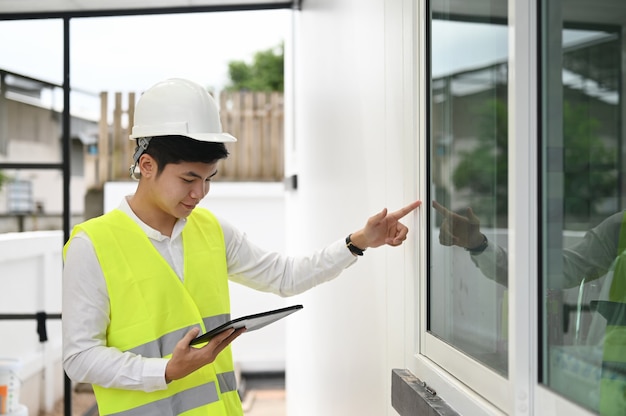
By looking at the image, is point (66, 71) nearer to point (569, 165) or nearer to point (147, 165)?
point (147, 165)

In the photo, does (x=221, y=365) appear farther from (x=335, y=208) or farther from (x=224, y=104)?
(x=224, y=104)

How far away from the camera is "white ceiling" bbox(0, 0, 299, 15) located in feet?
13.3

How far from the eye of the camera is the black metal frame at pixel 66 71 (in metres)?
4.15

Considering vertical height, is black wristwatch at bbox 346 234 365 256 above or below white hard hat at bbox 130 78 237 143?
below

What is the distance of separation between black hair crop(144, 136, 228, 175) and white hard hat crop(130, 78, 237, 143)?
0.01m

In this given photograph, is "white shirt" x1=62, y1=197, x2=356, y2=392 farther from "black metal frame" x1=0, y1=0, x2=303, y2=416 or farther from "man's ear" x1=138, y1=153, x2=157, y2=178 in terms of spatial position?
"black metal frame" x1=0, y1=0, x2=303, y2=416

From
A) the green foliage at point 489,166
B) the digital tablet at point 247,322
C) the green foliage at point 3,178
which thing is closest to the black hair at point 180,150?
the digital tablet at point 247,322

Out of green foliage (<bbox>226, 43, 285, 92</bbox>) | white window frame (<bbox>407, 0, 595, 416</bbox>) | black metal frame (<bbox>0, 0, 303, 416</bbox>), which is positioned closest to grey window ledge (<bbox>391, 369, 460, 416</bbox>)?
white window frame (<bbox>407, 0, 595, 416</bbox>)

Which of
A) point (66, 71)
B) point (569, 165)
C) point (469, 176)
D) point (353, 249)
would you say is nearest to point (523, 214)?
point (569, 165)

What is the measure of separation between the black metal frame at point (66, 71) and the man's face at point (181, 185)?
8.27 ft

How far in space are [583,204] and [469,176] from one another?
1.36 ft

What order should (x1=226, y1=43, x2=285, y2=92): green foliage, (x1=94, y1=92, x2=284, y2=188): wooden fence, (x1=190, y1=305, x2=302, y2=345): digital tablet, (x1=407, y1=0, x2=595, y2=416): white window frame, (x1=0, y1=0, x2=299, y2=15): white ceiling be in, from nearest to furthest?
1. (x1=407, y1=0, x2=595, y2=416): white window frame
2. (x1=190, y1=305, x2=302, y2=345): digital tablet
3. (x1=0, y1=0, x2=299, y2=15): white ceiling
4. (x1=94, y1=92, x2=284, y2=188): wooden fence
5. (x1=226, y1=43, x2=285, y2=92): green foliage

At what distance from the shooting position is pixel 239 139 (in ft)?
23.3

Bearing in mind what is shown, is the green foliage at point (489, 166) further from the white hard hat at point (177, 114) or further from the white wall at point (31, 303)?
the white wall at point (31, 303)
